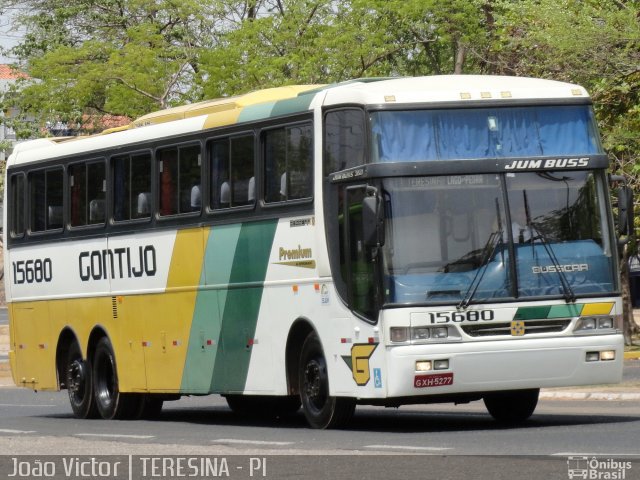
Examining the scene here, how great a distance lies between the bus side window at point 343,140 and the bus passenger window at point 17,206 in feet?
26.3

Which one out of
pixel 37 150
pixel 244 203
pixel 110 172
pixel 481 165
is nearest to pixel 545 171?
pixel 481 165

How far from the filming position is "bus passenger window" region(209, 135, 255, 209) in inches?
708

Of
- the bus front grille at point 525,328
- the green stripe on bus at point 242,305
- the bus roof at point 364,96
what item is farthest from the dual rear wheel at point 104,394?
the bus front grille at point 525,328

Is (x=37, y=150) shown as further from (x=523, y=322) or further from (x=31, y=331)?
(x=523, y=322)

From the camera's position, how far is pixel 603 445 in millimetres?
13266

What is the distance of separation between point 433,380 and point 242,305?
3414mm

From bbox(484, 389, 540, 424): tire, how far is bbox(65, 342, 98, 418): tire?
20.6 ft

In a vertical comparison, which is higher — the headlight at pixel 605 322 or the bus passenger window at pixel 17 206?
the bus passenger window at pixel 17 206

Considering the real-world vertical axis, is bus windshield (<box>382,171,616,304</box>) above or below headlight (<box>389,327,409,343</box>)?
above

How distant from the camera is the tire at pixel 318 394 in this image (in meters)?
16.5

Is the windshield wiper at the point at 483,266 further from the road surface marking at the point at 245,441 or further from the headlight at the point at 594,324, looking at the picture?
the road surface marking at the point at 245,441

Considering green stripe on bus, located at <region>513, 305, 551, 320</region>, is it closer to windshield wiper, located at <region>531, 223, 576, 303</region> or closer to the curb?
windshield wiper, located at <region>531, 223, 576, 303</region>

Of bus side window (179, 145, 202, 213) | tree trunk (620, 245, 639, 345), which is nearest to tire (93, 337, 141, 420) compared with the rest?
bus side window (179, 145, 202, 213)

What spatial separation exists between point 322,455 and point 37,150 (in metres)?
11.2
